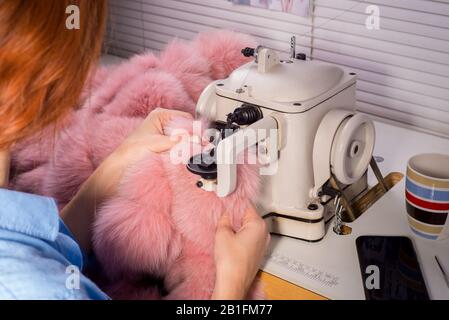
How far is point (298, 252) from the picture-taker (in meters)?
0.82

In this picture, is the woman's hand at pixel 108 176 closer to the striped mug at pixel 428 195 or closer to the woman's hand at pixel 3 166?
the woman's hand at pixel 3 166

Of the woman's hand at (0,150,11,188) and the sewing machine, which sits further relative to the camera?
the sewing machine

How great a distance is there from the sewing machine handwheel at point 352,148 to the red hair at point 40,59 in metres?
0.38

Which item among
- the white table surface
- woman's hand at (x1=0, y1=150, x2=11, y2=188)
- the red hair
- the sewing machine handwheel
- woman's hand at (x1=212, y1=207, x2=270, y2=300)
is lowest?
the white table surface

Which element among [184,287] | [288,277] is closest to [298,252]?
[288,277]

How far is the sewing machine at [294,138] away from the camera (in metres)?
0.76

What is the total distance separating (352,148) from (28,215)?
1.59 ft

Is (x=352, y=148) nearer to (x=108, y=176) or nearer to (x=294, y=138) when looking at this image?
(x=294, y=138)

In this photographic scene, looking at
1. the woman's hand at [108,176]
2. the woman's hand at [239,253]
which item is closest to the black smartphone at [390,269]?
the woman's hand at [239,253]

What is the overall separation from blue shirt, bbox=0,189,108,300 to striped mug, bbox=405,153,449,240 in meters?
0.48

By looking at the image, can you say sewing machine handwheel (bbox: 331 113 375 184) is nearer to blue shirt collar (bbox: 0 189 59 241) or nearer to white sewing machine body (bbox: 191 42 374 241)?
white sewing machine body (bbox: 191 42 374 241)

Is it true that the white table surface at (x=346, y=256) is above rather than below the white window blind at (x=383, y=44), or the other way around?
below

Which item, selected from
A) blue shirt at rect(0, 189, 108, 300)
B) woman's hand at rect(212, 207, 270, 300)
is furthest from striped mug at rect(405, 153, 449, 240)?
blue shirt at rect(0, 189, 108, 300)

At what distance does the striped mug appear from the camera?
30.2 inches
